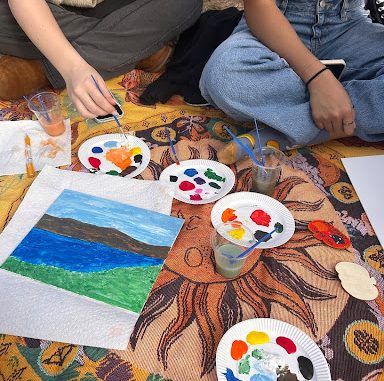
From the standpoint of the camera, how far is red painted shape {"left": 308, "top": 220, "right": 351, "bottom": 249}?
898mm

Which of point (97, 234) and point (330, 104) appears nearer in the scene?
point (97, 234)

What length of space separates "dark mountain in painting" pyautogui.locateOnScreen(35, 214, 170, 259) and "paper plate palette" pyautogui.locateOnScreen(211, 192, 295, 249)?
0.16 m

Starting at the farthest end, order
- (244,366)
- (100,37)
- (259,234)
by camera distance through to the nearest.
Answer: (100,37), (259,234), (244,366)

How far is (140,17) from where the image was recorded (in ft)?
4.50

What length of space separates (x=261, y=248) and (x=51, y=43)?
0.76 m

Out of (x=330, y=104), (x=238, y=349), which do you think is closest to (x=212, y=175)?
(x=330, y=104)

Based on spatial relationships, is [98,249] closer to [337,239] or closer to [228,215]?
[228,215]

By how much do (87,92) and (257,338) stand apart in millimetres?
679

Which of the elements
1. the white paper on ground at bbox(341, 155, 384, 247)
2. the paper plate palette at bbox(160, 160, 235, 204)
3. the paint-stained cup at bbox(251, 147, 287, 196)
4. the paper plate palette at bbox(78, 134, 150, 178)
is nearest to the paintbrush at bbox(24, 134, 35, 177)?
the paper plate palette at bbox(78, 134, 150, 178)

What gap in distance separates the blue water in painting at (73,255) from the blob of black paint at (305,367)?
326 millimetres

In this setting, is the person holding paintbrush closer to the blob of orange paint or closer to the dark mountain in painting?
the blob of orange paint

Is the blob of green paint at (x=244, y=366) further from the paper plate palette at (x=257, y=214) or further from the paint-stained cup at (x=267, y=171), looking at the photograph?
the paint-stained cup at (x=267, y=171)

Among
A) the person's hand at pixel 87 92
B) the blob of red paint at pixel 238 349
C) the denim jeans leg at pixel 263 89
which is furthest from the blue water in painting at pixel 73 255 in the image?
the denim jeans leg at pixel 263 89

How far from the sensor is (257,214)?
0.92 meters
